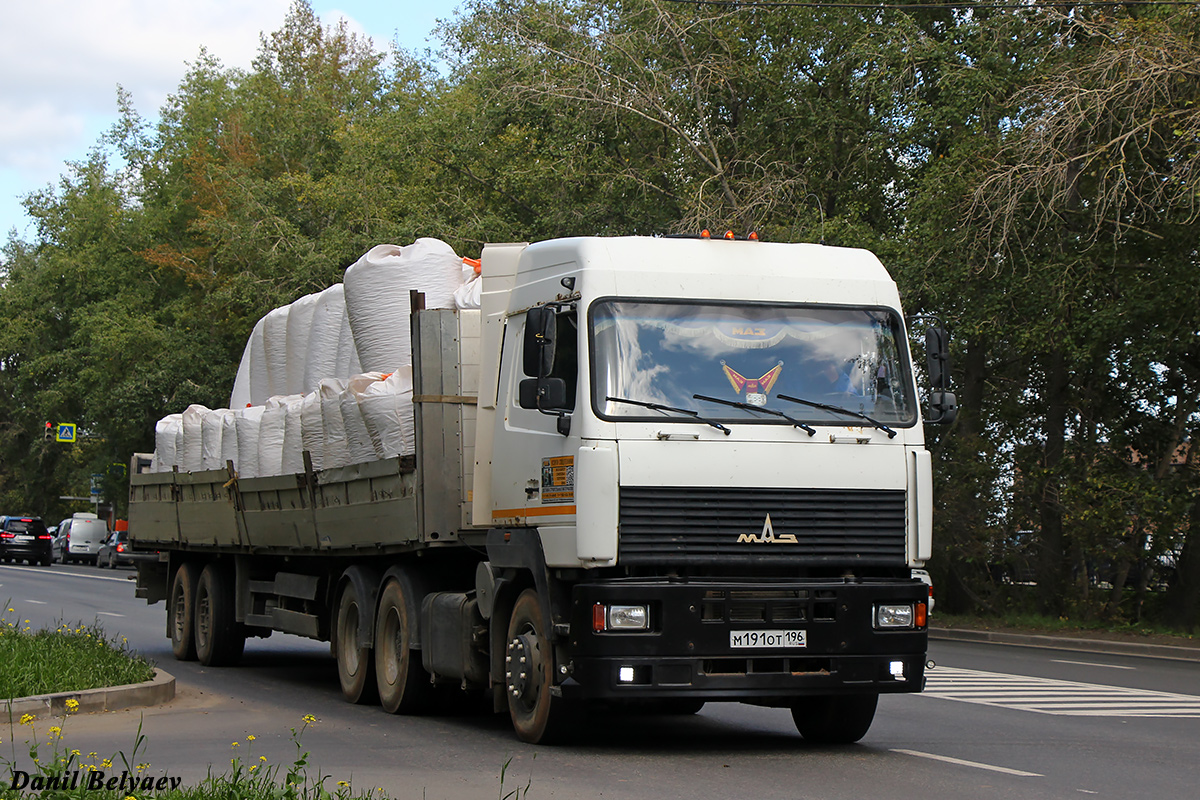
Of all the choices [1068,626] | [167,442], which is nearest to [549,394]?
[167,442]

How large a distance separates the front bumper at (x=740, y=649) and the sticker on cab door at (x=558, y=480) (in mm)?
608

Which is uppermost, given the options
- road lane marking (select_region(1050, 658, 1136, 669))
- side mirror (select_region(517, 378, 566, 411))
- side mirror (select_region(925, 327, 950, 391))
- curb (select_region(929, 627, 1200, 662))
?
side mirror (select_region(925, 327, 950, 391))

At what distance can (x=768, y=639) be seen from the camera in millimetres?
9023

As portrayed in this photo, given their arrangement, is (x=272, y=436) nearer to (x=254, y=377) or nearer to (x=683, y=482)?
(x=254, y=377)

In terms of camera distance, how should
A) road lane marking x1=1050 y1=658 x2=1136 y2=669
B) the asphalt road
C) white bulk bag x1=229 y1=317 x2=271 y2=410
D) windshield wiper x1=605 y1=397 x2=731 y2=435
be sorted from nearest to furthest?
the asphalt road, windshield wiper x1=605 y1=397 x2=731 y2=435, white bulk bag x1=229 y1=317 x2=271 y2=410, road lane marking x1=1050 y1=658 x2=1136 y2=669

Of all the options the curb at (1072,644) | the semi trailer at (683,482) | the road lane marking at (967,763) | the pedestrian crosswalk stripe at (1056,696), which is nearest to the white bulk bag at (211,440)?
the semi trailer at (683,482)

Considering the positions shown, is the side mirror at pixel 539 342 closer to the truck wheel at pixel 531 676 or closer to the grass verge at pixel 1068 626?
the truck wheel at pixel 531 676

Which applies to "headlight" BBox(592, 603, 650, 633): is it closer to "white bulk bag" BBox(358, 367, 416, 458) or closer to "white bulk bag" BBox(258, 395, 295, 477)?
"white bulk bag" BBox(358, 367, 416, 458)

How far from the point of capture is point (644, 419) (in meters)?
9.03

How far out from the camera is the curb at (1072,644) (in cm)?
2075

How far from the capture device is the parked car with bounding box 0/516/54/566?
57.0 metres

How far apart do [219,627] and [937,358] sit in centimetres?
940

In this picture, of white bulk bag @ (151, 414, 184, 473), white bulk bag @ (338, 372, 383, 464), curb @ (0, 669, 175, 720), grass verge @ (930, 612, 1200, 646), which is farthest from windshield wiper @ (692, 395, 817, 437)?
grass verge @ (930, 612, 1200, 646)

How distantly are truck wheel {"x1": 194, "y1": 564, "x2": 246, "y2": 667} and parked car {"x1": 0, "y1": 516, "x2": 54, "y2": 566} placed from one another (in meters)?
44.2
